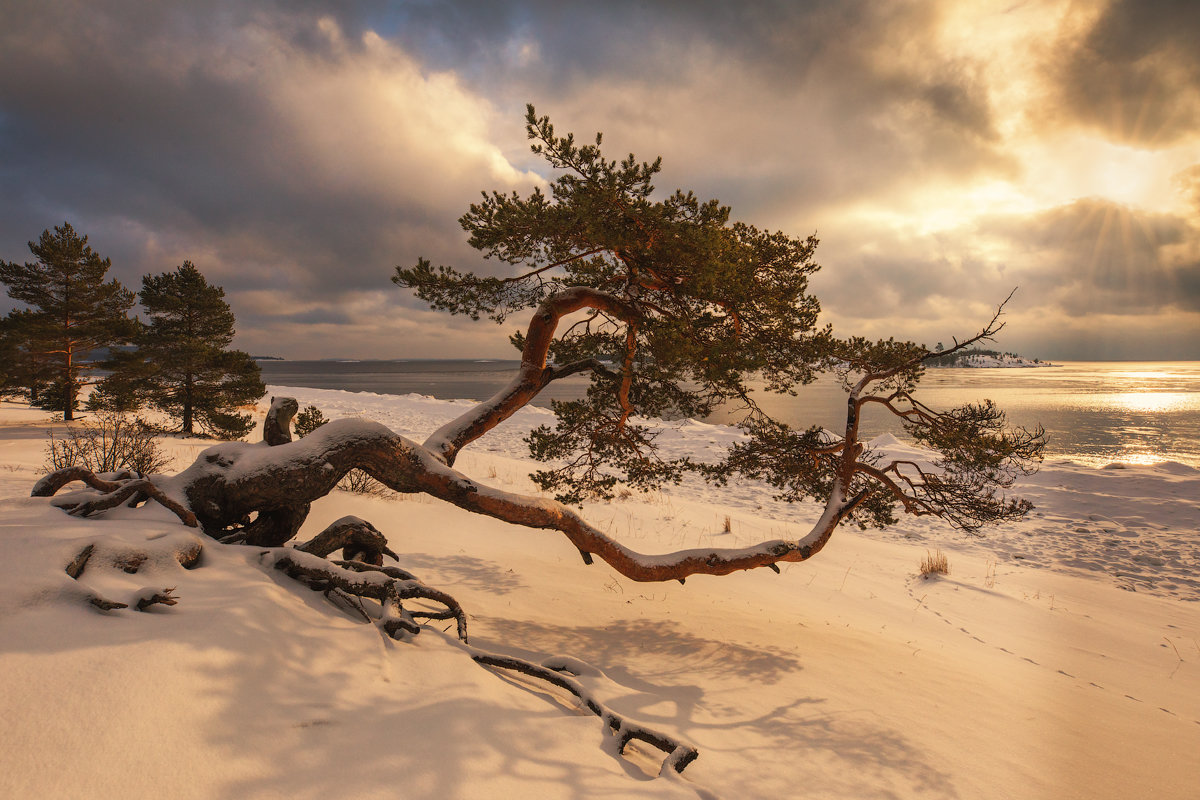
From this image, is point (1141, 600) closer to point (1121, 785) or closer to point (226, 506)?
point (1121, 785)

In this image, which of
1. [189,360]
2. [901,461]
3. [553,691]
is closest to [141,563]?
[553,691]

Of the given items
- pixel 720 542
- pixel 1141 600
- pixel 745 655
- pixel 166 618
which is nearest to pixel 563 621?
pixel 745 655

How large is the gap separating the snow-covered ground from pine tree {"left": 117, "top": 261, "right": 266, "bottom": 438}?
11765mm

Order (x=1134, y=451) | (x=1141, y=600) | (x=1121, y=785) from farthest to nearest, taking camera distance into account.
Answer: (x=1134, y=451), (x=1141, y=600), (x=1121, y=785)

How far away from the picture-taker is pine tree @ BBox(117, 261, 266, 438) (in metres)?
18.6

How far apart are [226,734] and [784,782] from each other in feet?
9.28

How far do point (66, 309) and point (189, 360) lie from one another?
5.46 meters

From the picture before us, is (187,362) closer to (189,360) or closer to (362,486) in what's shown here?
(189,360)

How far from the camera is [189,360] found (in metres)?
18.5

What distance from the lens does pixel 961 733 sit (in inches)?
150

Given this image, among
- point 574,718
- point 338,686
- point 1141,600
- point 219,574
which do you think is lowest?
point 1141,600

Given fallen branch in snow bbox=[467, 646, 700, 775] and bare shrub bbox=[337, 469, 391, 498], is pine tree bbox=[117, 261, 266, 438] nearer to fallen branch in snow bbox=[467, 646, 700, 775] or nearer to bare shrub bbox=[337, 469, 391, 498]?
bare shrub bbox=[337, 469, 391, 498]

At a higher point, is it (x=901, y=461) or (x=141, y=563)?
(x=901, y=461)

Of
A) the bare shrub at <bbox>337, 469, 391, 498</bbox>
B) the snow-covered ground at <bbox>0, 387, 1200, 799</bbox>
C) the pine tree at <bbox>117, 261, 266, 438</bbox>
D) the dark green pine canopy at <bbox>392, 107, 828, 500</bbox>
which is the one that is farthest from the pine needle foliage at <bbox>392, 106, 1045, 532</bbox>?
the pine tree at <bbox>117, 261, 266, 438</bbox>
